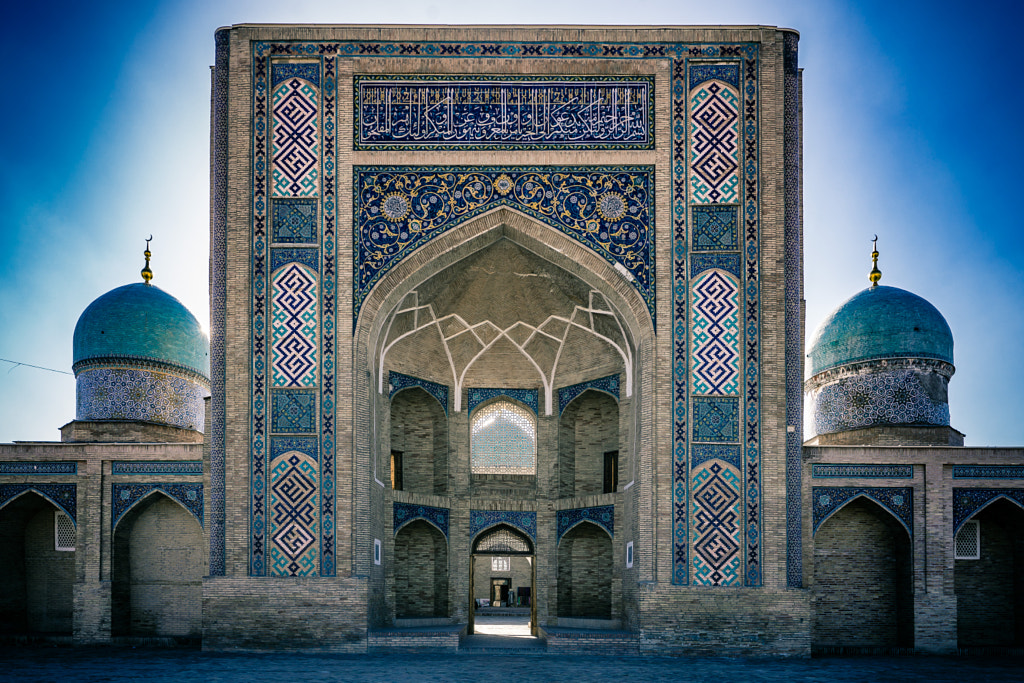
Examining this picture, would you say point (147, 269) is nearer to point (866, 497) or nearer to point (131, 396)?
point (131, 396)

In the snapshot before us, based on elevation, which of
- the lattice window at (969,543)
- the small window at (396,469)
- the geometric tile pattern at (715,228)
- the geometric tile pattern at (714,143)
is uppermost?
the geometric tile pattern at (714,143)

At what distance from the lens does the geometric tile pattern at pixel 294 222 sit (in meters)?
10.3

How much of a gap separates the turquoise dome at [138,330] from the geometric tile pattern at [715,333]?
693 centimetres

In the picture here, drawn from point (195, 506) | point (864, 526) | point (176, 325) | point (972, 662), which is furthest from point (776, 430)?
point (176, 325)

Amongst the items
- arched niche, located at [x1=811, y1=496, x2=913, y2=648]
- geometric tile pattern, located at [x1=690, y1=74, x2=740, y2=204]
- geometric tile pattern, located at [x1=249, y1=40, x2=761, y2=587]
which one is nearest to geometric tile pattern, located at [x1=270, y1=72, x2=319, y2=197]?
geometric tile pattern, located at [x1=249, y1=40, x2=761, y2=587]

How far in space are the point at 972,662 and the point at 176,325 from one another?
997 cm

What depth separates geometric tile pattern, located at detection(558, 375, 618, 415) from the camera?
1209 centimetres

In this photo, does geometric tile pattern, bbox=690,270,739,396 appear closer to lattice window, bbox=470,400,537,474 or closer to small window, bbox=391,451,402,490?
lattice window, bbox=470,400,537,474

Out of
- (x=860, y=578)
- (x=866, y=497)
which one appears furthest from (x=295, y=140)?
(x=860, y=578)

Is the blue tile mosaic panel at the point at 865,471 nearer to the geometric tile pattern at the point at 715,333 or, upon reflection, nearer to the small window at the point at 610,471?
the geometric tile pattern at the point at 715,333

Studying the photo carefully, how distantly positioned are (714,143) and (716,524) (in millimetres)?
3712

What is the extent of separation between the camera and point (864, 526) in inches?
438

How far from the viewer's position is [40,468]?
10.8 m

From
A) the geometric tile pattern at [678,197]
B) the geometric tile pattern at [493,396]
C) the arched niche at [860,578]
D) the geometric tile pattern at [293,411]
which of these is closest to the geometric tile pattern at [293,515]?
the geometric tile pattern at [678,197]
